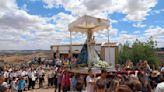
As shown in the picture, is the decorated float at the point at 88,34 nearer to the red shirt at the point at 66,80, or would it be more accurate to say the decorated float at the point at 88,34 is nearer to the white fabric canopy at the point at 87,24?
the white fabric canopy at the point at 87,24

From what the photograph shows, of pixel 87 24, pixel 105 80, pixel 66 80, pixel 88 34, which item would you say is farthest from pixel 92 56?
pixel 105 80

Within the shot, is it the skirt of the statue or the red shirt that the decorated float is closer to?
the skirt of the statue

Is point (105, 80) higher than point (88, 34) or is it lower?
lower

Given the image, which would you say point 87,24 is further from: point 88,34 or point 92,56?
point 92,56

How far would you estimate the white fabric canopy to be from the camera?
1481 centimetres

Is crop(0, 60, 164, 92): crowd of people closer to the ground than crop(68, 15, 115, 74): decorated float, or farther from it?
closer to the ground

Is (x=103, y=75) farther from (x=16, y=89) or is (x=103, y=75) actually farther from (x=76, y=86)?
(x=16, y=89)

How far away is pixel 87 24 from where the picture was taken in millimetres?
15680

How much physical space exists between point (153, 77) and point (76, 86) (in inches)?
140

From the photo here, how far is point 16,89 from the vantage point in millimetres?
15383

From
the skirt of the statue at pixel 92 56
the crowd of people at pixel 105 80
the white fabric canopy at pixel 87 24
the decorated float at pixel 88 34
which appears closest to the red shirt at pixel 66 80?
the crowd of people at pixel 105 80

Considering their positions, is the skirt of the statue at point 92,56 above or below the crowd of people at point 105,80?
above

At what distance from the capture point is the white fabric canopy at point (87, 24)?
1481 cm

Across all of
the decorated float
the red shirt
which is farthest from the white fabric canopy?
the red shirt
